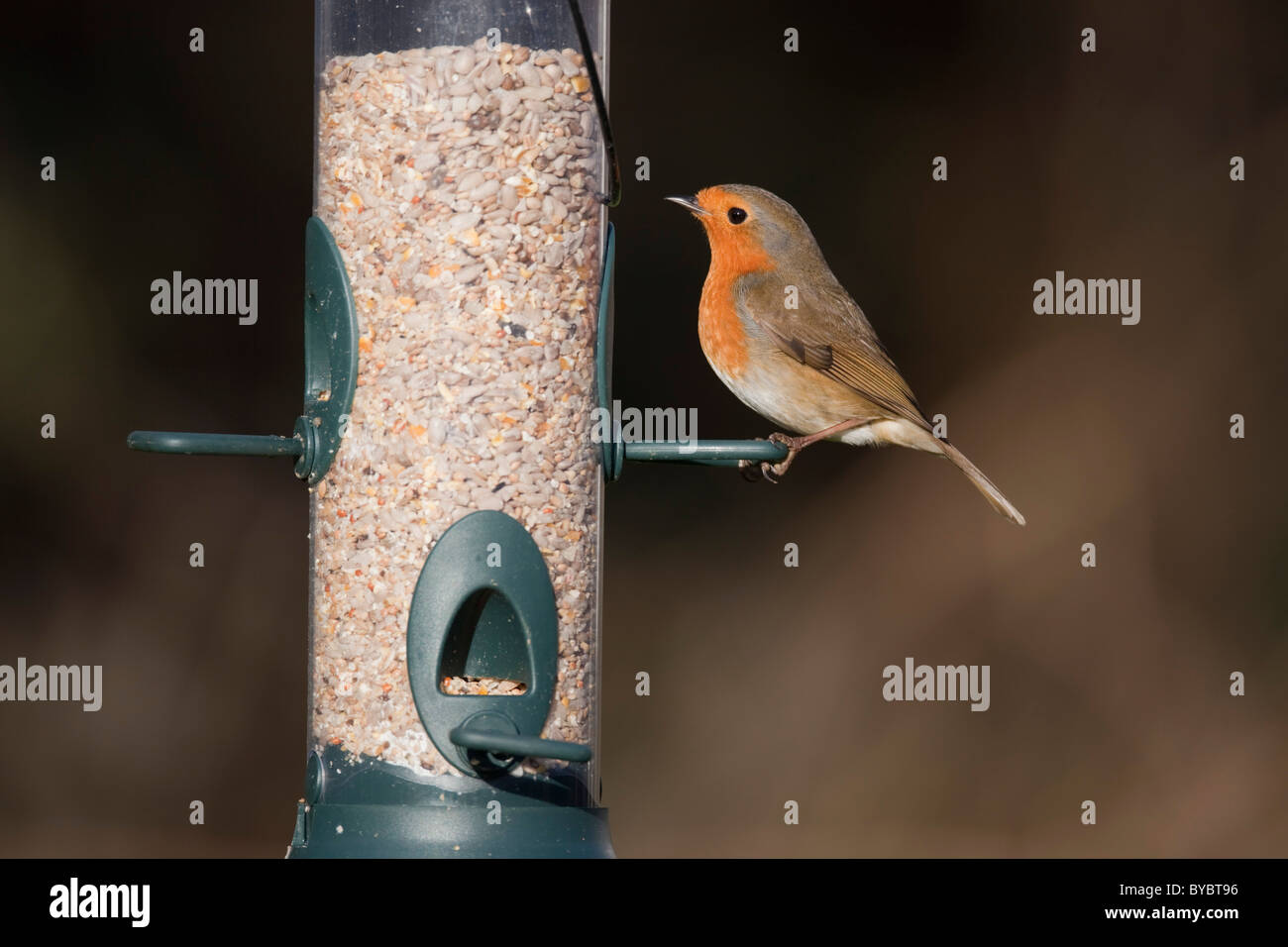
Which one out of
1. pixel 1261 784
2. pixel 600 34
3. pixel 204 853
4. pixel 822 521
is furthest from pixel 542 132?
pixel 1261 784

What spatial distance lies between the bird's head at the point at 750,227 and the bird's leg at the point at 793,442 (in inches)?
22.0

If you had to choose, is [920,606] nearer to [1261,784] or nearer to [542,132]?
[1261,784]

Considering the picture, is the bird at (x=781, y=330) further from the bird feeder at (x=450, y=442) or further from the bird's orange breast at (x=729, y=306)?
the bird feeder at (x=450, y=442)

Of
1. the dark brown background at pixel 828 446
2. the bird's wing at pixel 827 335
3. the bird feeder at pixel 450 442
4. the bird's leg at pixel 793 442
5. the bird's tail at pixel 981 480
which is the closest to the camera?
the bird feeder at pixel 450 442

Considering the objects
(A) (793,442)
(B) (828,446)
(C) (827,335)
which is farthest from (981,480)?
(B) (828,446)

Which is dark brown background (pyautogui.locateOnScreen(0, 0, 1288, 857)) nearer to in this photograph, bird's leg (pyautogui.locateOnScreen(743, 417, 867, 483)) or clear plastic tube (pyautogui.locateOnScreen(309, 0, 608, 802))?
bird's leg (pyautogui.locateOnScreen(743, 417, 867, 483))

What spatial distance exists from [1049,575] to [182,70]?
536 cm

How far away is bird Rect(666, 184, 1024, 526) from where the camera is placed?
5875mm

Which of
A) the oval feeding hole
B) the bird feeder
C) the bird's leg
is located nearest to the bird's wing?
the bird's leg

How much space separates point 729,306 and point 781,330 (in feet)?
0.61

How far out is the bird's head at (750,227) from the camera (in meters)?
5.89

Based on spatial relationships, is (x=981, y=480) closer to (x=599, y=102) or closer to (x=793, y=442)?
(x=793, y=442)

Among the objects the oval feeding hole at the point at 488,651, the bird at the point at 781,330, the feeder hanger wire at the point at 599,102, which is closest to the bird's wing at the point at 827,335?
the bird at the point at 781,330

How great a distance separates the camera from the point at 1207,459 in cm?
1017
